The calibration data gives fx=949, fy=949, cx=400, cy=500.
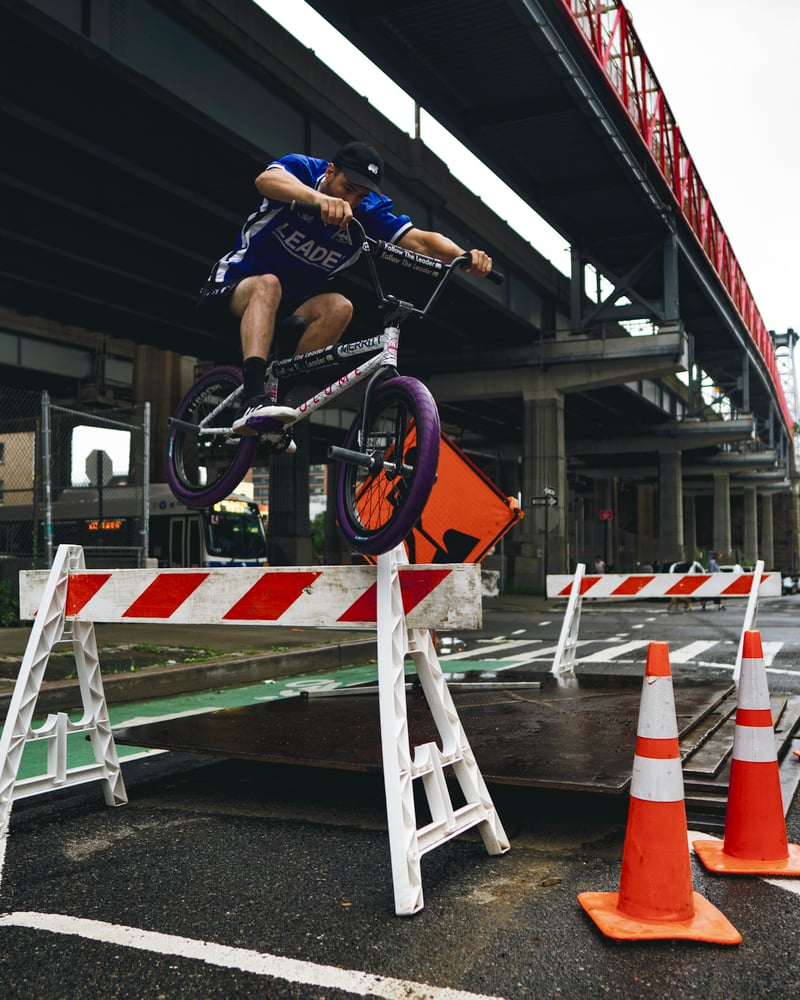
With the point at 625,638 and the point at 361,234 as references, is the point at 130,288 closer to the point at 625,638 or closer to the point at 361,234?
the point at 625,638

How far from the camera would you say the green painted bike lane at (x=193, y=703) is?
6332 millimetres

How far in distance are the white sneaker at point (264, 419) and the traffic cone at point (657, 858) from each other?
230 centimetres

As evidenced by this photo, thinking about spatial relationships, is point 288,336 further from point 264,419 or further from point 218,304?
point 264,419

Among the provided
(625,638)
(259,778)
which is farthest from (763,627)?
(259,778)

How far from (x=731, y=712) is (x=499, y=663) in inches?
249

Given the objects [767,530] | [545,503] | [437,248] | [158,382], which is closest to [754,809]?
[437,248]

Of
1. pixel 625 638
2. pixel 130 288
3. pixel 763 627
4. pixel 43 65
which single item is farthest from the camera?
pixel 130 288

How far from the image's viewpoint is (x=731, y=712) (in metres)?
6.35

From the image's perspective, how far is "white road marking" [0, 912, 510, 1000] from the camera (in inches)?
109

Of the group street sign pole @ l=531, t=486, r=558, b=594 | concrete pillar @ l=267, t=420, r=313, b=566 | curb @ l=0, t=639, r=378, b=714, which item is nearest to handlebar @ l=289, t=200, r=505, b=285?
curb @ l=0, t=639, r=378, b=714

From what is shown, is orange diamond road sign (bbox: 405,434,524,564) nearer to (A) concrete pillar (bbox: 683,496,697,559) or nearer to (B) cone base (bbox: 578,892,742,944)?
(B) cone base (bbox: 578,892,742,944)


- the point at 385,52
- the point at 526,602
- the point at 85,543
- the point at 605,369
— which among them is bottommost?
the point at 526,602

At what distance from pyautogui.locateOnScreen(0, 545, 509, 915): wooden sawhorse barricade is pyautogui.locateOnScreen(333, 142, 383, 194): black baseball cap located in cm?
198

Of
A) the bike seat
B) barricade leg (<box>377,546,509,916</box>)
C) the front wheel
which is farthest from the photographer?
the bike seat
